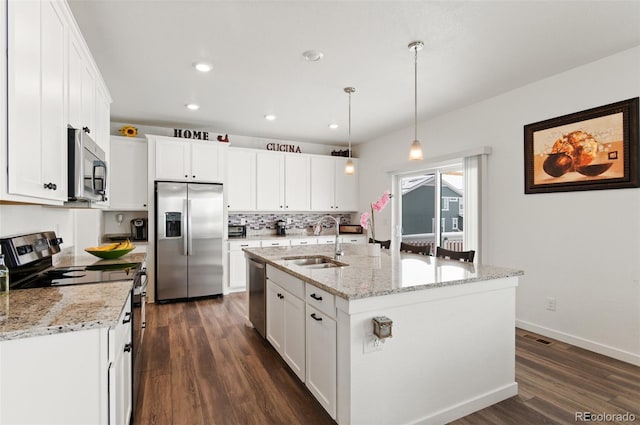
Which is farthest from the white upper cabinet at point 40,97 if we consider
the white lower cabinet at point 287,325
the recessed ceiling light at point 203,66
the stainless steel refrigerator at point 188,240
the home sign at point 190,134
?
the home sign at point 190,134

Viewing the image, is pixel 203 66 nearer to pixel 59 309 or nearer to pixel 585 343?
pixel 59 309

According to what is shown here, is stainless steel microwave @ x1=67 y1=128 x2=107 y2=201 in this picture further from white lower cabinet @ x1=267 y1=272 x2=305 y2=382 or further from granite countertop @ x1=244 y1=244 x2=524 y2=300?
white lower cabinet @ x1=267 y1=272 x2=305 y2=382

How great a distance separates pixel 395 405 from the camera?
181 centimetres

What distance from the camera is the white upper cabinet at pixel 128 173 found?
14.9ft

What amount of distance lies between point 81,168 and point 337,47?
80.5 inches

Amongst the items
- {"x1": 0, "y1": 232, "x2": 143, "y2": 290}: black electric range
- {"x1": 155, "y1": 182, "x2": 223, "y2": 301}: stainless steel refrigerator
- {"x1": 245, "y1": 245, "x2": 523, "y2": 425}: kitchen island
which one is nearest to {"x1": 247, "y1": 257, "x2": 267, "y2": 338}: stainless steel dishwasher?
{"x1": 245, "y1": 245, "x2": 523, "y2": 425}: kitchen island

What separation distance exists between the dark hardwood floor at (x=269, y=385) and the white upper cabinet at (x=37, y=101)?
60.0 inches

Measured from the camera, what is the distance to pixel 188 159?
4805 millimetres

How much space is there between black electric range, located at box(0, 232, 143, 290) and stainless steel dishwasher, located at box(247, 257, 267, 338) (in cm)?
→ 110

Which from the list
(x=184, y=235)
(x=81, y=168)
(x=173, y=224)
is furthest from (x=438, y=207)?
(x=81, y=168)

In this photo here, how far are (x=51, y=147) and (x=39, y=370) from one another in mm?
1063

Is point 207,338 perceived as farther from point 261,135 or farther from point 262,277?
point 261,135

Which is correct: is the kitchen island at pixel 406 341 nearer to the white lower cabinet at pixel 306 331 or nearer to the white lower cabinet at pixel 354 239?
the white lower cabinet at pixel 306 331

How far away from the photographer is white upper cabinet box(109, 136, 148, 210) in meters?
4.54
